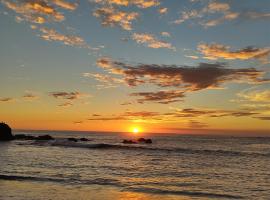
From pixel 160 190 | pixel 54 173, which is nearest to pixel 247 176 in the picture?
pixel 160 190

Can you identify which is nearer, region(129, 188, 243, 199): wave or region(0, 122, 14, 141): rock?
region(129, 188, 243, 199): wave

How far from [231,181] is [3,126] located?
3005 inches

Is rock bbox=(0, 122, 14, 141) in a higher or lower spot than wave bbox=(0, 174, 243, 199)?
higher

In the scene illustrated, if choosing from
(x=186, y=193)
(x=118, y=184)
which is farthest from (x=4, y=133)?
(x=186, y=193)

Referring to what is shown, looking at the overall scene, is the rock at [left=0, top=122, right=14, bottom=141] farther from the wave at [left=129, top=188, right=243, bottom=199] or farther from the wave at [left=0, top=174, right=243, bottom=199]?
the wave at [left=129, top=188, right=243, bottom=199]

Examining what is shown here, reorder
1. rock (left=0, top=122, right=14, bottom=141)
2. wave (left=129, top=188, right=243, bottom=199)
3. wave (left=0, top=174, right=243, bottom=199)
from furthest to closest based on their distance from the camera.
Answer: rock (left=0, top=122, right=14, bottom=141) → wave (left=0, top=174, right=243, bottom=199) → wave (left=129, top=188, right=243, bottom=199)

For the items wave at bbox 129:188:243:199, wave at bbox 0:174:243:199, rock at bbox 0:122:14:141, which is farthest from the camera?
rock at bbox 0:122:14:141

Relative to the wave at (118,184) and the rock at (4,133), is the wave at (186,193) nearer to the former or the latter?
the wave at (118,184)

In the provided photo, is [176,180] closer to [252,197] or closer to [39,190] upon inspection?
[252,197]

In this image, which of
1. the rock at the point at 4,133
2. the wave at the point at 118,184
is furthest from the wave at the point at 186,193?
the rock at the point at 4,133

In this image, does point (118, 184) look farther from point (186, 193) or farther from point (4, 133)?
point (4, 133)

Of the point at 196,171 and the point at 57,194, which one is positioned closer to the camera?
the point at 57,194

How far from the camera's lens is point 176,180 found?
28.5 meters

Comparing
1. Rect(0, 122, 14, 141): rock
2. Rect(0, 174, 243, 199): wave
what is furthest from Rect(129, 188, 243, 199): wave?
Rect(0, 122, 14, 141): rock
